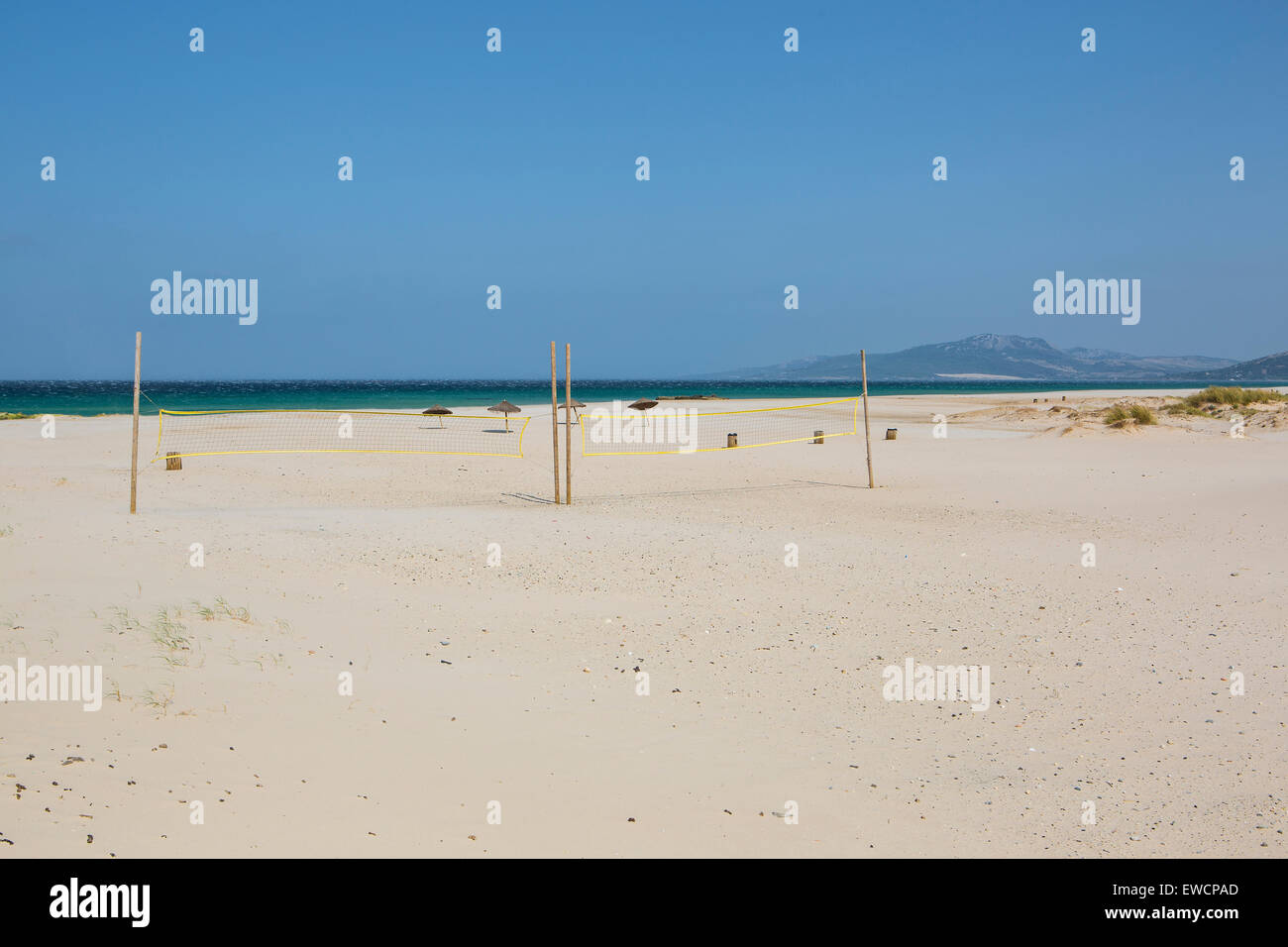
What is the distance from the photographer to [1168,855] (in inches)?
161

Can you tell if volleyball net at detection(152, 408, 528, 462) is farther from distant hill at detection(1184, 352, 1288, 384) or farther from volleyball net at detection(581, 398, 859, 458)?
distant hill at detection(1184, 352, 1288, 384)

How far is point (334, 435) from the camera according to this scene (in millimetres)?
28516

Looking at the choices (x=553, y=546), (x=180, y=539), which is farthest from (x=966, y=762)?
(x=180, y=539)

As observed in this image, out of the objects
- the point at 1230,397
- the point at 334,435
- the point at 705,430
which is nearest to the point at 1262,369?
the point at 1230,397

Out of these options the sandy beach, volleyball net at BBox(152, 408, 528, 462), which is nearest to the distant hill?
volleyball net at BBox(152, 408, 528, 462)

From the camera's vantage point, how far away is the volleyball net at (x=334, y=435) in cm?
2354

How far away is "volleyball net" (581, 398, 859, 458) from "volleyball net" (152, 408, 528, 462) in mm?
2880

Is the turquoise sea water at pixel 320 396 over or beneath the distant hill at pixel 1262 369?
beneath

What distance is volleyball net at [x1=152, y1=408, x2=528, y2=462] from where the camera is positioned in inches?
927

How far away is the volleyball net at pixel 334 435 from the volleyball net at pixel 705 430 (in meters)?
2.88

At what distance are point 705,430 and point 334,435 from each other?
41.4ft

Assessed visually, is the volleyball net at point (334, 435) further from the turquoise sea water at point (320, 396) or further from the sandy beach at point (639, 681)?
the sandy beach at point (639, 681)

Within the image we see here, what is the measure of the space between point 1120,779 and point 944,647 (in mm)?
2228

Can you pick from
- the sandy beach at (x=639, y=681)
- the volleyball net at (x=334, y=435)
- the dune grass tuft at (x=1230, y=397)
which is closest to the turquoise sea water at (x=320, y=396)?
the volleyball net at (x=334, y=435)
